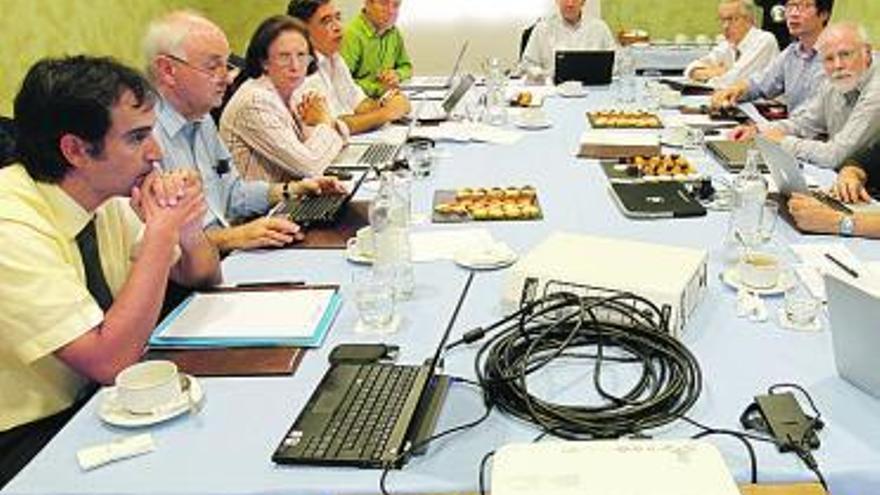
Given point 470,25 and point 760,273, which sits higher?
point 760,273

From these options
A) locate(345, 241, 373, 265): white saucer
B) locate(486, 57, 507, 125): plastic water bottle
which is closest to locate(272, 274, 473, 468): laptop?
locate(345, 241, 373, 265): white saucer

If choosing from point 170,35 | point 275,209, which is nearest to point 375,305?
point 275,209

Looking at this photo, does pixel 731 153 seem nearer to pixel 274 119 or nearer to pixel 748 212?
pixel 748 212

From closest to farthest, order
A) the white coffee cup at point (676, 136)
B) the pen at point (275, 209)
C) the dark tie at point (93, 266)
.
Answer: the dark tie at point (93, 266), the pen at point (275, 209), the white coffee cup at point (676, 136)

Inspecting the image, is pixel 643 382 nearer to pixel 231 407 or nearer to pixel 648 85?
pixel 231 407

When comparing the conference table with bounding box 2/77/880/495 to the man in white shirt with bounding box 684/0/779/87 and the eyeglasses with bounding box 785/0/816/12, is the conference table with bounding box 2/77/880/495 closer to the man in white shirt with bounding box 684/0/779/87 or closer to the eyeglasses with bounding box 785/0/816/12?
the eyeglasses with bounding box 785/0/816/12

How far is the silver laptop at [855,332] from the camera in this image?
1167 millimetres

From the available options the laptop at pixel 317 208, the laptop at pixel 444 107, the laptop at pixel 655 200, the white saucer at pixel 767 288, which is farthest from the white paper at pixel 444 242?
the laptop at pixel 444 107

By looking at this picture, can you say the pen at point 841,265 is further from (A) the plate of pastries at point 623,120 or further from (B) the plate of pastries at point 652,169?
(A) the plate of pastries at point 623,120

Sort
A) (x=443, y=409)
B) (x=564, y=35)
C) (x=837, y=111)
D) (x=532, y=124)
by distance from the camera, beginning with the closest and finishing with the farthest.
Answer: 1. (x=443, y=409)
2. (x=837, y=111)
3. (x=532, y=124)
4. (x=564, y=35)

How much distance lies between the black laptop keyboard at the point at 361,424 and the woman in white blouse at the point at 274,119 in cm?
146

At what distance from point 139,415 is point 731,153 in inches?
78.7

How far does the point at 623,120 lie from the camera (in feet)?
10.4

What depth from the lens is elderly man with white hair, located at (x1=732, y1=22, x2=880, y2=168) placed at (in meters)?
2.71
